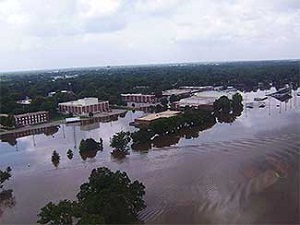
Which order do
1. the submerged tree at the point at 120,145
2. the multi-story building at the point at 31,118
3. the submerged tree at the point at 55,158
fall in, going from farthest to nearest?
the multi-story building at the point at 31,118
the submerged tree at the point at 120,145
the submerged tree at the point at 55,158

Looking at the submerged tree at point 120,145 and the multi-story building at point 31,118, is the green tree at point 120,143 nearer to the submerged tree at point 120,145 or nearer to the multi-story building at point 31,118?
the submerged tree at point 120,145

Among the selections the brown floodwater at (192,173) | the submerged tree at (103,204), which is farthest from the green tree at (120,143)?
the submerged tree at (103,204)

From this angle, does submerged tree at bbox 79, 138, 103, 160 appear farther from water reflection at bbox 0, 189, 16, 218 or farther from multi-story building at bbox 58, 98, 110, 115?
→ multi-story building at bbox 58, 98, 110, 115

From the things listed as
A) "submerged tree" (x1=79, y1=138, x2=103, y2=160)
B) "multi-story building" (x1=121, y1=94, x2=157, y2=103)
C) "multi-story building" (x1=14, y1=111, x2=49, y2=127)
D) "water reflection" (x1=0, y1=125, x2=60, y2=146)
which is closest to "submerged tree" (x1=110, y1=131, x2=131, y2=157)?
"submerged tree" (x1=79, y1=138, x2=103, y2=160)

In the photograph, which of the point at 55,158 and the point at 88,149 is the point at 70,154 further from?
the point at 88,149

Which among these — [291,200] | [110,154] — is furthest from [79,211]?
[110,154]

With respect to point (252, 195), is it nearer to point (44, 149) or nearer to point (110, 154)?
point (110, 154)
